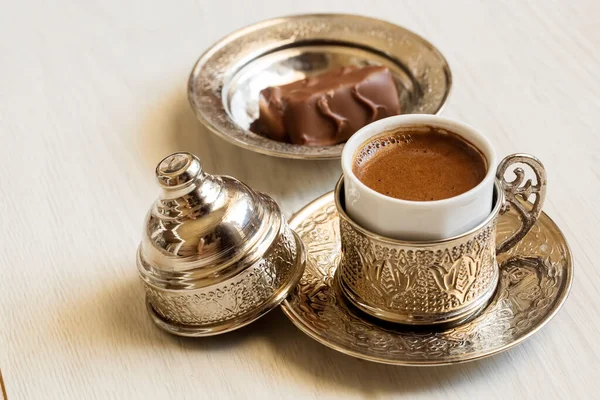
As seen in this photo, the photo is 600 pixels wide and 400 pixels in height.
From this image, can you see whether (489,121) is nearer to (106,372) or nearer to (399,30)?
(399,30)

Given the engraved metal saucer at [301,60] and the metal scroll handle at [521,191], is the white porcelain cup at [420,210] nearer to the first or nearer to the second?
the metal scroll handle at [521,191]

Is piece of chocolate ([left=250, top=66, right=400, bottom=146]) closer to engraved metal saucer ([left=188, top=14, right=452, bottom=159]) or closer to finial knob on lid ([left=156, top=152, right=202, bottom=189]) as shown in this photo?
engraved metal saucer ([left=188, top=14, right=452, bottom=159])

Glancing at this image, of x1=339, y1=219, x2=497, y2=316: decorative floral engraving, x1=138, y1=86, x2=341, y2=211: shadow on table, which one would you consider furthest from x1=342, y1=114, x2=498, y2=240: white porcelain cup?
x1=138, y1=86, x2=341, y2=211: shadow on table

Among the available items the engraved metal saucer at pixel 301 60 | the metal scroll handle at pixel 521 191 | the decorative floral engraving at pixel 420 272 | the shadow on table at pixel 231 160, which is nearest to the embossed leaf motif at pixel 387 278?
the decorative floral engraving at pixel 420 272

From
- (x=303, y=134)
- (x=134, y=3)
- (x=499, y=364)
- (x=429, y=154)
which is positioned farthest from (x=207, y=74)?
(x=499, y=364)

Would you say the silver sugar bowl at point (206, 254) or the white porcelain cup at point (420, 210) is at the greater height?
the white porcelain cup at point (420, 210)
